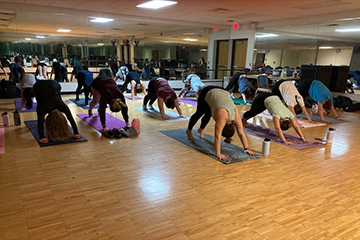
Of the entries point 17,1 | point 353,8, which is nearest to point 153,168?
point 17,1

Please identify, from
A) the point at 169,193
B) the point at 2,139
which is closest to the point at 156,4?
the point at 2,139

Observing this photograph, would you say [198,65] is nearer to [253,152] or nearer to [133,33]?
[133,33]

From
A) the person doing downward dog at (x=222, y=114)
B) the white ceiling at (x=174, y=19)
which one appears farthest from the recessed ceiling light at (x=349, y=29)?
the person doing downward dog at (x=222, y=114)

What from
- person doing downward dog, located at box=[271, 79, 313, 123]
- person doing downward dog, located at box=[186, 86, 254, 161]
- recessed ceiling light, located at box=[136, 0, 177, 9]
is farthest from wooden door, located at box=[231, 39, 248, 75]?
person doing downward dog, located at box=[186, 86, 254, 161]

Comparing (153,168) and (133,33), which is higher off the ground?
(133,33)

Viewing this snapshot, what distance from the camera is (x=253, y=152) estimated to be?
3.59 meters

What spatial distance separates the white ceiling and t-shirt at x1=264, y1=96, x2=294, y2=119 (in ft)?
7.76

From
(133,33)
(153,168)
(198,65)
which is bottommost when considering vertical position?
(153,168)

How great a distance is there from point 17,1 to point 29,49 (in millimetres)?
1984

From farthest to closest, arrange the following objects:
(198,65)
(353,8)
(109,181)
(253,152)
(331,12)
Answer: (198,65) < (331,12) < (353,8) < (253,152) < (109,181)

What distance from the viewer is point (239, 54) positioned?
970 centimetres

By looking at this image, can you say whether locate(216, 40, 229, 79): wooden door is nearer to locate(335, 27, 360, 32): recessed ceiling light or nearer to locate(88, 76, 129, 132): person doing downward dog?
locate(335, 27, 360, 32): recessed ceiling light

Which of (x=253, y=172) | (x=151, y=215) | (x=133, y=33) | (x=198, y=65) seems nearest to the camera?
(x=151, y=215)

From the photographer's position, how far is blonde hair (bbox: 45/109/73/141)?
356cm
